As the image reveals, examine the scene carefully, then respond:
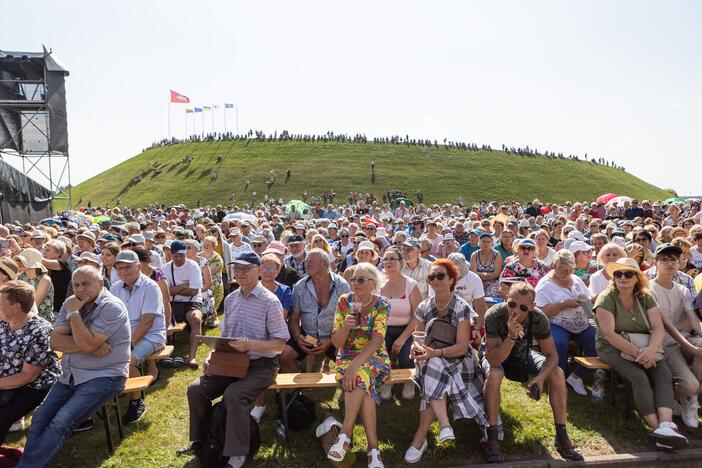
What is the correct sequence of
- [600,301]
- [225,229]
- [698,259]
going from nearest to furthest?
[600,301], [698,259], [225,229]

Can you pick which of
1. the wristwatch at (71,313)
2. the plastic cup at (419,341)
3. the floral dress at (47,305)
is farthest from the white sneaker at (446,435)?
the floral dress at (47,305)

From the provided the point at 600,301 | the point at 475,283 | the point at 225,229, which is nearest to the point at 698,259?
the point at 600,301

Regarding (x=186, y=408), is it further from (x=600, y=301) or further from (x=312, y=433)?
(x=600, y=301)

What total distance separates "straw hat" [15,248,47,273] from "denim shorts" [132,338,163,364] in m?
2.22

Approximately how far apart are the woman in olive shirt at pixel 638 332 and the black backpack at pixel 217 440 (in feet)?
13.1

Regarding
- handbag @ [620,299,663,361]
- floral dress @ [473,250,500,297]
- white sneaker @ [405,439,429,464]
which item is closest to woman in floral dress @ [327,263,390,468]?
white sneaker @ [405,439,429,464]

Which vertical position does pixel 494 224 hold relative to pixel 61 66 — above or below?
below

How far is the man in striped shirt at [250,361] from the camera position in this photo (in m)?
4.06

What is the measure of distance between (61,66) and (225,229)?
59.5 ft

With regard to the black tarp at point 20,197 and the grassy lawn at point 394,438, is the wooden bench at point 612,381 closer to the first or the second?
the grassy lawn at point 394,438

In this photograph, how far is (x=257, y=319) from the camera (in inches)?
180

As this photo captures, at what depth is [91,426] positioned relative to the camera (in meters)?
4.84

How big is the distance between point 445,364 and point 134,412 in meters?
3.60

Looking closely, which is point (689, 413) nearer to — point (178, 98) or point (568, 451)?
point (568, 451)
